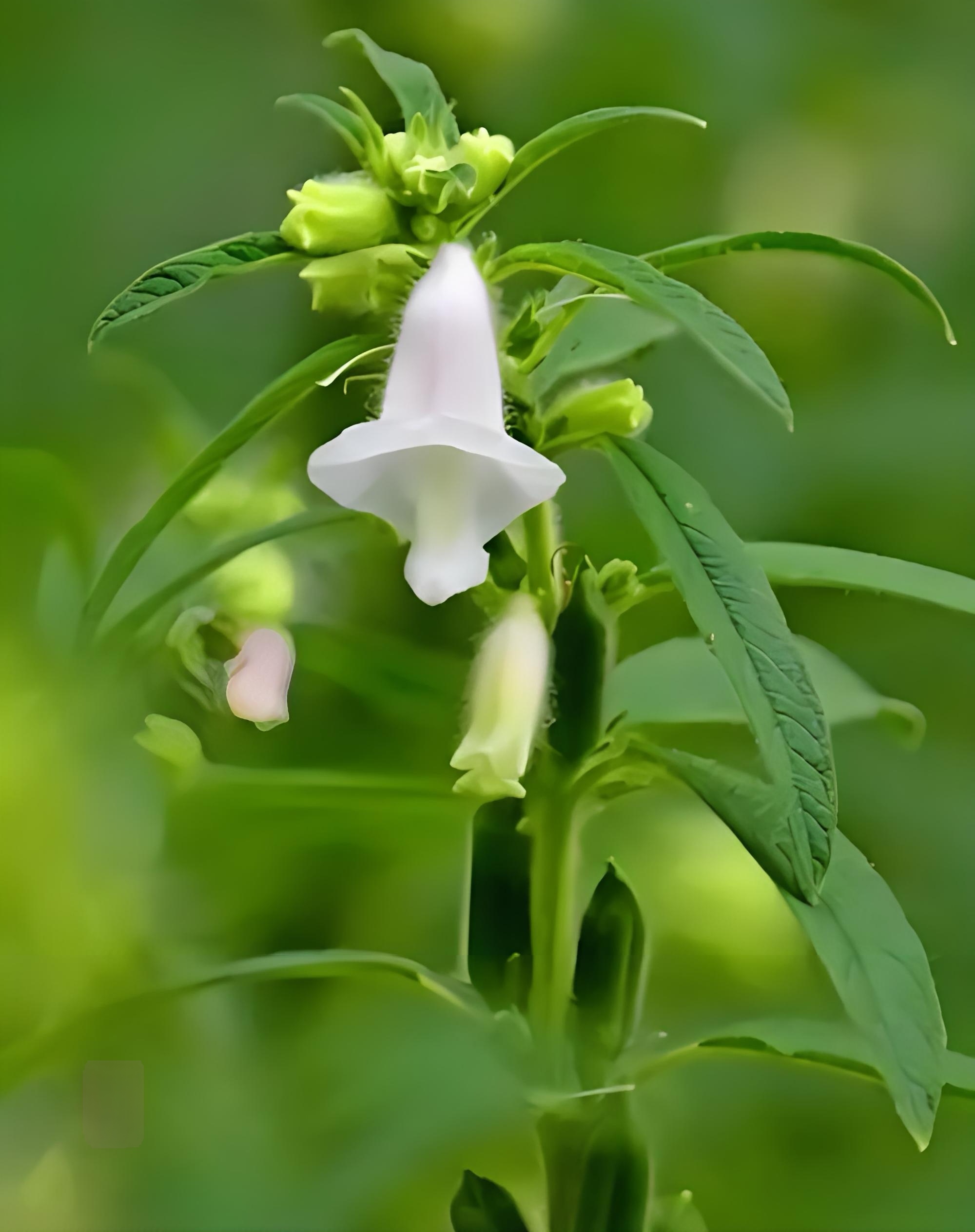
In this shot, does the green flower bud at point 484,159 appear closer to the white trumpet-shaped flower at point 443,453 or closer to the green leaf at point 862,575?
the white trumpet-shaped flower at point 443,453

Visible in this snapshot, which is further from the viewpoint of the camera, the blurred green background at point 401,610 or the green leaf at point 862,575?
the blurred green background at point 401,610

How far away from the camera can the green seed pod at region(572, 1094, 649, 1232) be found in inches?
13.8

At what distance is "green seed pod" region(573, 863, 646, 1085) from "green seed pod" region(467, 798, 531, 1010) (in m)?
0.02

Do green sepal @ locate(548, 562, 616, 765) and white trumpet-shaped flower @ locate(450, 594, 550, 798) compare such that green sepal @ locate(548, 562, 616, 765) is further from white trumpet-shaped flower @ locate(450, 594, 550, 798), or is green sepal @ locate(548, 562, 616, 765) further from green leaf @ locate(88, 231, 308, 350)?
green leaf @ locate(88, 231, 308, 350)

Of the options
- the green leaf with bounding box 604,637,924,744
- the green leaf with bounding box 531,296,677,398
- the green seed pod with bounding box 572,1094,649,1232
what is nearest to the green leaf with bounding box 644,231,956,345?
the green leaf with bounding box 531,296,677,398

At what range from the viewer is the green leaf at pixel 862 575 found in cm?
37

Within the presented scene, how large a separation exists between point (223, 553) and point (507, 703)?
13 centimetres

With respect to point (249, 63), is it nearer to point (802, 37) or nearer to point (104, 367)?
point (104, 367)

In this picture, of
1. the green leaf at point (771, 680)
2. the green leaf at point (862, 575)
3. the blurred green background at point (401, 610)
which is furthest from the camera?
the blurred green background at point (401, 610)

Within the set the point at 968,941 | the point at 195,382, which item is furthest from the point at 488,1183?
the point at 195,382

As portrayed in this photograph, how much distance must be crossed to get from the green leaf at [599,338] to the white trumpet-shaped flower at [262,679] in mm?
151

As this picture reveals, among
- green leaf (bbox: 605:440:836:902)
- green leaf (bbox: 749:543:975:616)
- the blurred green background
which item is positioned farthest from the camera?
the blurred green background

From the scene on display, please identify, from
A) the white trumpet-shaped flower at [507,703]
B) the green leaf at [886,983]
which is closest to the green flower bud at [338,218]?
the white trumpet-shaped flower at [507,703]

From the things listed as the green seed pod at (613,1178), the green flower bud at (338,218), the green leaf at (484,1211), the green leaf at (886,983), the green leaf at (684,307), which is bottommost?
the green leaf at (484,1211)
